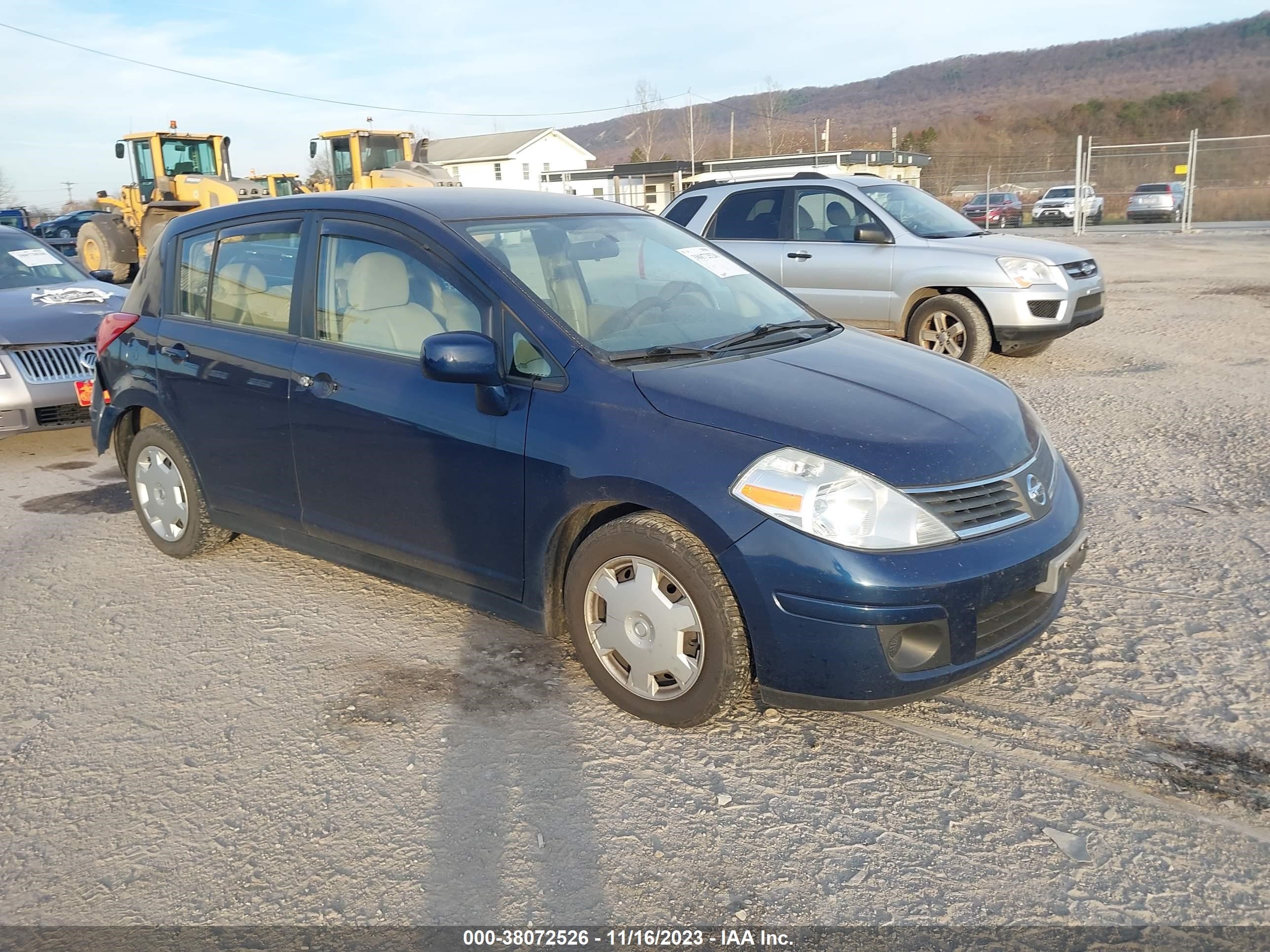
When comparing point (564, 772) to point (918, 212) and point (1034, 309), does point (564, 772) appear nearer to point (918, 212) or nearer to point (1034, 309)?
point (1034, 309)

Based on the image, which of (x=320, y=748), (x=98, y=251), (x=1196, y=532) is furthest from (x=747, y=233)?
(x=98, y=251)

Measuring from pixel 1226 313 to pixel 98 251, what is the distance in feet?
63.4

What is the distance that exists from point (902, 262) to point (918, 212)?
2.73 ft

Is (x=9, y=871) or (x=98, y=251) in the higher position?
(x=98, y=251)

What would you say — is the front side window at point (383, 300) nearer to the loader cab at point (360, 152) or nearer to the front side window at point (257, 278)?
the front side window at point (257, 278)

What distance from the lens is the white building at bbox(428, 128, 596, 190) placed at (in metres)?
70.2

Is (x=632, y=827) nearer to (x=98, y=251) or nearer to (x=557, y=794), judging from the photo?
(x=557, y=794)

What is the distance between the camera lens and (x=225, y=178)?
64.8ft

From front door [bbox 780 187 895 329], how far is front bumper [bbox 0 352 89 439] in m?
5.81

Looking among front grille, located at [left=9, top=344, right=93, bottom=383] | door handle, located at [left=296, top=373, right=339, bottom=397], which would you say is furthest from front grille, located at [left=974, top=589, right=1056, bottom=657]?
front grille, located at [left=9, top=344, right=93, bottom=383]

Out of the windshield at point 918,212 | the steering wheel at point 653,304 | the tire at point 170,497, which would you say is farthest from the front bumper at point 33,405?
the windshield at point 918,212

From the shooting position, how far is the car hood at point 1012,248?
332 inches

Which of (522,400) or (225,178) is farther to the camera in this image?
(225,178)

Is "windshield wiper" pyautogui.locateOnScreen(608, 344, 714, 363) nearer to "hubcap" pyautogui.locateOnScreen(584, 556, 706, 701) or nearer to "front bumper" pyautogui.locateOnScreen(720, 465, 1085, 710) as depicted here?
"hubcap" pyautogui.locateOnScreen(584, 556, 706, 701)
